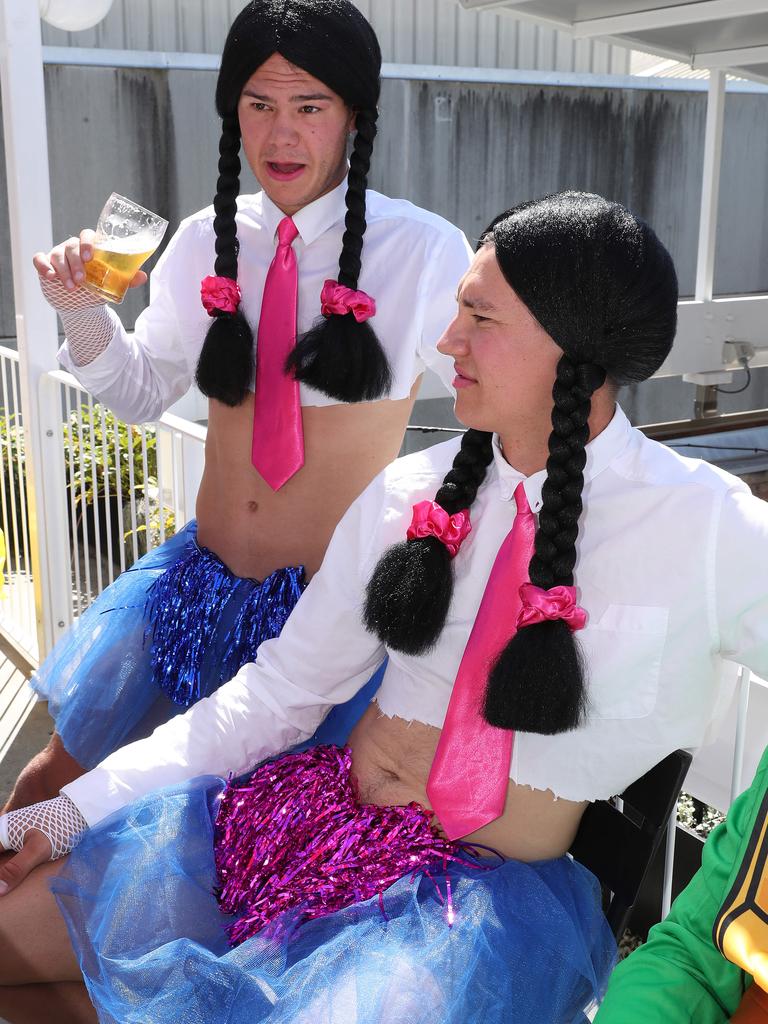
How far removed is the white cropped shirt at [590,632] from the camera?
1.43m

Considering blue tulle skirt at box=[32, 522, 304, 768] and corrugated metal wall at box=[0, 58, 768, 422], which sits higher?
corrugated metal wall at box=[0, 58, 768, 422]

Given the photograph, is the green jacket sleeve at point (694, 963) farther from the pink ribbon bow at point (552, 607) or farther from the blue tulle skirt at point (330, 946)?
the pink ribbon bow at point (552, 607)

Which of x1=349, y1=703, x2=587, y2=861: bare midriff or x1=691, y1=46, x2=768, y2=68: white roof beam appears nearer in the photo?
x1=349, y1=703, x2=587, y2=861: bare midriff

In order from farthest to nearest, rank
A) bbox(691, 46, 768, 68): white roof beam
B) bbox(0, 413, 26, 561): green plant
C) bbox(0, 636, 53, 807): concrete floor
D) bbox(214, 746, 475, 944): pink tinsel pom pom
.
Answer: bbox(691, 46, 768, 68): white roof beam
bbox(0, 413, 26, 561): green plant
bbox(0, 636, 53, 807): concrete floor
bbox(214, 746, 475, 944): pink tinsel pom pom

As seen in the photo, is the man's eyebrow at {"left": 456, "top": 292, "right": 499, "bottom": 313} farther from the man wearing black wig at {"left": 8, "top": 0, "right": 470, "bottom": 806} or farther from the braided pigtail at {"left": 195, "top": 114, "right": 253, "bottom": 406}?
the braided pigtail at {"left": 195, "top": 114, "right": 253, "bottom": 406}

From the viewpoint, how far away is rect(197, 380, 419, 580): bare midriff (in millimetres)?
2160

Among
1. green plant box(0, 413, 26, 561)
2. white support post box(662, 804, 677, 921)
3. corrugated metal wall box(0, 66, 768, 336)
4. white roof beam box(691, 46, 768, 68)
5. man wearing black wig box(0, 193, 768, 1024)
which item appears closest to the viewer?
man wearing black wig box(0, 193, 768, 1024)

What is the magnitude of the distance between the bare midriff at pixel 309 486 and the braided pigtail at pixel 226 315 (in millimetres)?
73

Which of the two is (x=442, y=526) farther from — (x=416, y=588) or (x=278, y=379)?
(x=278, y=379)

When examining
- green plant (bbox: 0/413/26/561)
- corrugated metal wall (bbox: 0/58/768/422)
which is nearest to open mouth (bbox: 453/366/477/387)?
green plant (bbox: 0/413/26/561)

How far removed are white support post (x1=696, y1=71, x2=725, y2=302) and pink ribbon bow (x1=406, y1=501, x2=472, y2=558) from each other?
20.1ft

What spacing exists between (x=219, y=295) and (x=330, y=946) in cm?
123

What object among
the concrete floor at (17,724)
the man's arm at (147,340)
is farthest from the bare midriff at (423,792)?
the concrete floor at (17,724)

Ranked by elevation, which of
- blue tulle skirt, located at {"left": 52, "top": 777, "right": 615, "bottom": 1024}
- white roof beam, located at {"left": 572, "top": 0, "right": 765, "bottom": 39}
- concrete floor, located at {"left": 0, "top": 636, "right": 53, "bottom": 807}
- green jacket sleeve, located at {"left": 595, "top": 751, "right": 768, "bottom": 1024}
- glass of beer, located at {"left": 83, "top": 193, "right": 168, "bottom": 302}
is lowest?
concrete floor, located at {"left": 0, "top": 636, "right": 53, "bottom": 807}
